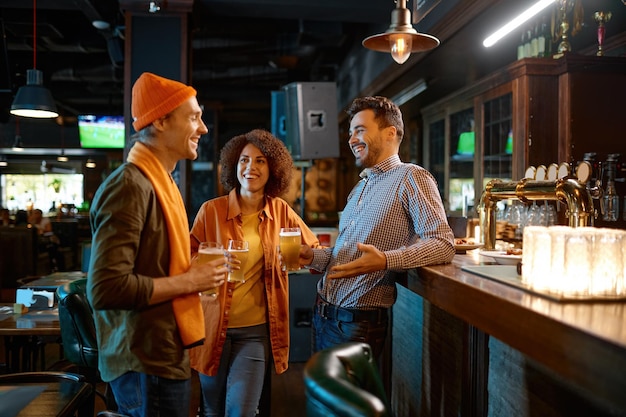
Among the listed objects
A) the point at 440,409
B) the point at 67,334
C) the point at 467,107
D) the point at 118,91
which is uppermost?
the point at 118,91

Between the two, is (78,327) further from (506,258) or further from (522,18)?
(522,18)

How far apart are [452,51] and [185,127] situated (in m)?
3.54

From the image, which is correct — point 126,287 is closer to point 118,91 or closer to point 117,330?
point 117,330

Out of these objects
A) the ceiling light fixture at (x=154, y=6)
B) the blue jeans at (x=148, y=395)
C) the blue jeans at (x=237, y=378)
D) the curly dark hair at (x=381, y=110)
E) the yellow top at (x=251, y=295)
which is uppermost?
the ceiling light fixture at (x=154, y=6)

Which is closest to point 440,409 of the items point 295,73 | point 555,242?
point 555,242

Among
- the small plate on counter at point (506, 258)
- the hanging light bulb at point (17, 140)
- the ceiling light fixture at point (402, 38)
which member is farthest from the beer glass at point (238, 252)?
the hanging light bulb at point (17, 140)

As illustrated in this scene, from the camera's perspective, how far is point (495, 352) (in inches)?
76.5

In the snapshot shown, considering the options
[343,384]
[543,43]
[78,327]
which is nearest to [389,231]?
[343,384]

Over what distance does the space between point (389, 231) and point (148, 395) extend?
1026 mm

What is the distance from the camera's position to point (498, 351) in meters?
1.92

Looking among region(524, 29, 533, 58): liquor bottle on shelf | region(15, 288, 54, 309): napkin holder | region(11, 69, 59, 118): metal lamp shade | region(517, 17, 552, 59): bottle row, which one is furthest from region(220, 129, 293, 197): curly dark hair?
region(11, 69, 59, 118): metal lamp shade

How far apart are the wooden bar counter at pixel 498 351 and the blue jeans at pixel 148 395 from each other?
840 millimetres

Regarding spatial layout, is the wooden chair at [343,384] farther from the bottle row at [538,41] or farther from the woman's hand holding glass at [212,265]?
the bottle row at [538,41]

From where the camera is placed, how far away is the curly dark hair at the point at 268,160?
92.7 inches
